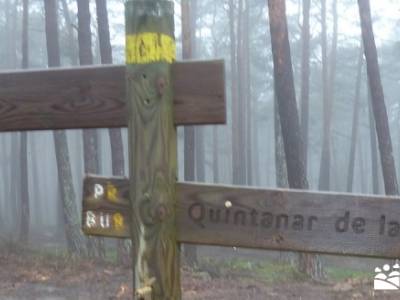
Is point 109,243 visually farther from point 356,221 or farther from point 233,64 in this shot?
point 356,221

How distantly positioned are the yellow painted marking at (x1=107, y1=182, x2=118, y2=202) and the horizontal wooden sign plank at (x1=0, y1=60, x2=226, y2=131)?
0.26 meters

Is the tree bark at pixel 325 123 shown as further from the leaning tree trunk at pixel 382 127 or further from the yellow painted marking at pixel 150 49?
the yellow painted marking at pixel 150 49

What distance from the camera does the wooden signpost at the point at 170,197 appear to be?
2.53m

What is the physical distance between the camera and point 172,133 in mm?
2627

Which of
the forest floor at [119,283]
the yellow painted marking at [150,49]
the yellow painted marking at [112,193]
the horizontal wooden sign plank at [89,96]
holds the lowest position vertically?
the forest floor at [119,283]

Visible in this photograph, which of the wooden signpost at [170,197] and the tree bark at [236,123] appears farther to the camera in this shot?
the tree bark at [236,123]

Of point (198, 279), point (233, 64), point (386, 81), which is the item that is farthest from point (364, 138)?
point (198, 279)

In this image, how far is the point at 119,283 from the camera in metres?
13.0

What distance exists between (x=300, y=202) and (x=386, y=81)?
62.2 metres

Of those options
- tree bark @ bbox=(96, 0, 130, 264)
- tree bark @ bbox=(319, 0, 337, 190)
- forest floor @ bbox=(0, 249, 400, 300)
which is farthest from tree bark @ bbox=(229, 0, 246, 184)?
forest floor @ bbox=(0, 249, 400, 300)

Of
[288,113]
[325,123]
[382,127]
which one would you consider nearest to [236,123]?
[325,123]

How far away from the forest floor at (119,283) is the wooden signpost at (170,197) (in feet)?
28.8

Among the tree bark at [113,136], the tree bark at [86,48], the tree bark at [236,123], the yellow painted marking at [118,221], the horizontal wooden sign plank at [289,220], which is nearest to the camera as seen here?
the horizontal wooden sign plank at [289,220]

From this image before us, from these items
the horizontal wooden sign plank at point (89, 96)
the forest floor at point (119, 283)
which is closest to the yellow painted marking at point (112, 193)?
the horizontal wooden sign plank at point (89, 96)
